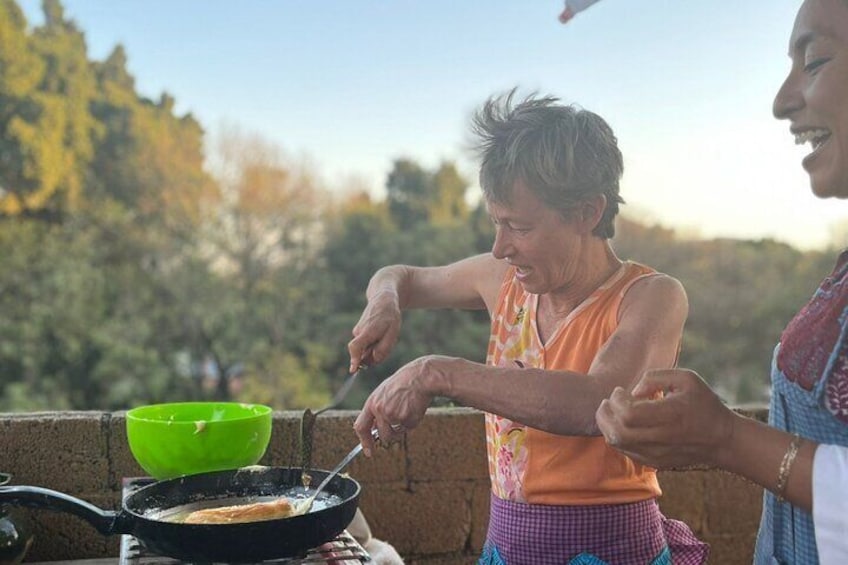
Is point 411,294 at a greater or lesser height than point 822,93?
lesser

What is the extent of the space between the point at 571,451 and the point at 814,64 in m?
0.85

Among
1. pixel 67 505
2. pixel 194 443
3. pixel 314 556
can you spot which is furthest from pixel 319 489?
pixel 67 505

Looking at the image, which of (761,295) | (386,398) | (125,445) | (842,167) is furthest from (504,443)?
(761,295)

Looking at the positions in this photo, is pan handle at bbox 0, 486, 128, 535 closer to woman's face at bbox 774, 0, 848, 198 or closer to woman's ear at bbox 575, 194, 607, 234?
woman's ear at bbox 575, 194, 607, 234

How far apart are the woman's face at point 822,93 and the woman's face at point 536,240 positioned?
1.75 ft

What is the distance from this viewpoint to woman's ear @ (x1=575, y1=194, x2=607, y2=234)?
1690 mm

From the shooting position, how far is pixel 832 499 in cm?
107

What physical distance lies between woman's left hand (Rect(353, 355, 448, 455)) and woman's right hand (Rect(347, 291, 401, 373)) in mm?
398

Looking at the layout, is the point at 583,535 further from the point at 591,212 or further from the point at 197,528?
the point at 197,528

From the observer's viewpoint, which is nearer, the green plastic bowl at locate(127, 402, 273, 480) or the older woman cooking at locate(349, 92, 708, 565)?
the older woman cooking at locate(349, 92, 708, 565)

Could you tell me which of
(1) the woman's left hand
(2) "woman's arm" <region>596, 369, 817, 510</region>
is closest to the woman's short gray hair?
(1) the woman's left hand

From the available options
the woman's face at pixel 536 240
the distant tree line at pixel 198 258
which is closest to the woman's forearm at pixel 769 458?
the woman's face at pixel 536 240

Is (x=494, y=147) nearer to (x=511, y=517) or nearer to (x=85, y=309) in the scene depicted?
(x=511, y=517)

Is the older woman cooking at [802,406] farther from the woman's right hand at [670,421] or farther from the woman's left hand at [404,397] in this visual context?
the woman's left hand at [404,397]
